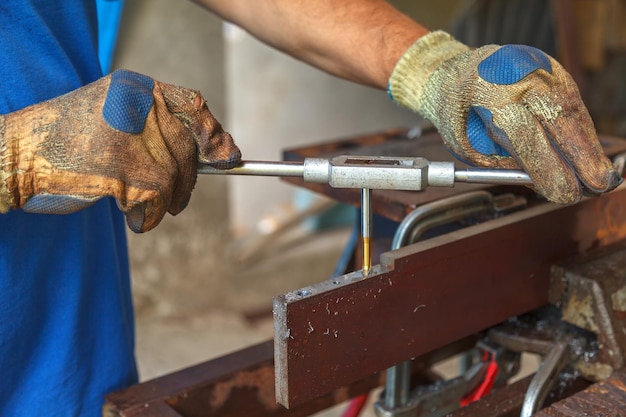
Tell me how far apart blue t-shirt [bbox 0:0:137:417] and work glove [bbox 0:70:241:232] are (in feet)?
0.55

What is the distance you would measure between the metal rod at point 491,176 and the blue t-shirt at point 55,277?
0.55 metres

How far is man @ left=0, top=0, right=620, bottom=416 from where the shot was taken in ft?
2.83

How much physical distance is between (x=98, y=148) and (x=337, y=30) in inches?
21.1

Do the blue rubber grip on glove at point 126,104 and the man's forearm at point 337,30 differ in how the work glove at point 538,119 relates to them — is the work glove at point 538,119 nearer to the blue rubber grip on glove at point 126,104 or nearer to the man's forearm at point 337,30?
the man's forearm at point 337,30

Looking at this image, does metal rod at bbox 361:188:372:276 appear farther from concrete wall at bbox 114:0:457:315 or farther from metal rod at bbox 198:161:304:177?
concrete wall at bbox 114:0:457:315

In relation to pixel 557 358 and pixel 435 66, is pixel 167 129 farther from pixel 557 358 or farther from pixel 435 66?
pixel 557 358

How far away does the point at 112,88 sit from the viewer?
33.6 inches

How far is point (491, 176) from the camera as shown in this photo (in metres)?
0.93

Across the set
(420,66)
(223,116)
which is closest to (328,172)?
(420,66)

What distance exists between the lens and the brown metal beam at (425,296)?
2.88 feet

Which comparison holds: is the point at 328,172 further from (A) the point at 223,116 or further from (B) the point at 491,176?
(A) the point at 223,116

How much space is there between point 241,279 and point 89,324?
223cm

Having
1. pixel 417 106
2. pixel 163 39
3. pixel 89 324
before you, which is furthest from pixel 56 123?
pixel 163 39

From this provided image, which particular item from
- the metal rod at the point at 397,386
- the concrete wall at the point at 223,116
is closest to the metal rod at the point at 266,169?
the metal rod at the point at 397,386
